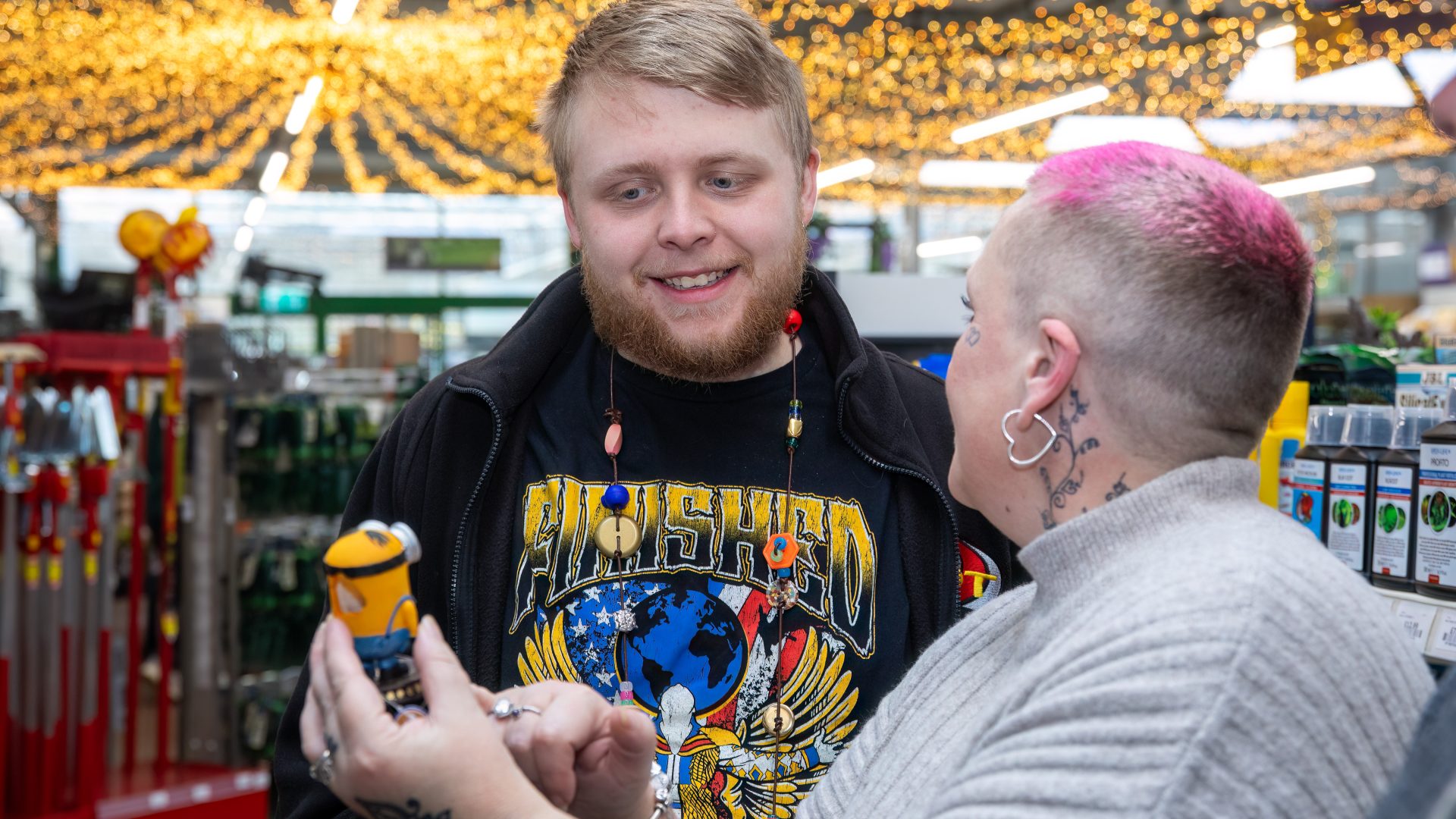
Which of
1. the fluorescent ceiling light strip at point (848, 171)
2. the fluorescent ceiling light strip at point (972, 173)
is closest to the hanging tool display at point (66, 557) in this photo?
the fluorescent ceiling light strip at point (848, 171)

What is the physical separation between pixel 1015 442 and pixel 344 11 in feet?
26.8

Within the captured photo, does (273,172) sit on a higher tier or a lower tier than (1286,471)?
higher

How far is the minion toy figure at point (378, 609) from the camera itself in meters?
0.97

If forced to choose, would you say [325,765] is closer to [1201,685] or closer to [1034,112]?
[1201,685]

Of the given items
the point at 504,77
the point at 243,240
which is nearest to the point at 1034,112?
the point at 504,77

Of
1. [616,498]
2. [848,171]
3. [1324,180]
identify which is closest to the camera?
[616,498]

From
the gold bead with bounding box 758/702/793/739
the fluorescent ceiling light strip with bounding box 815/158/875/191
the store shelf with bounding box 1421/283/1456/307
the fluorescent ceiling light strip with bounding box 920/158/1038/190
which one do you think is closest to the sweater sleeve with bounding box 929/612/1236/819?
the gold bead with bounding box 758/702/793/739

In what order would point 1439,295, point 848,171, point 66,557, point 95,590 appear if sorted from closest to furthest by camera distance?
point 66,557 → point 95,590 → point 848,171 → point 1439,295

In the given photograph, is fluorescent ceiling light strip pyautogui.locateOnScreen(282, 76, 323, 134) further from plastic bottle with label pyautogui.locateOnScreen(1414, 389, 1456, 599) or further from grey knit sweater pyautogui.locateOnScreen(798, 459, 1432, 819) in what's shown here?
grey knit sweater pyautogui.locateOnScreen(798, 459, 1432, 819)

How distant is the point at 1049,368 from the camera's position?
1051mm

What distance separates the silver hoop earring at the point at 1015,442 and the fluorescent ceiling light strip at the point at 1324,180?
13.8 meters

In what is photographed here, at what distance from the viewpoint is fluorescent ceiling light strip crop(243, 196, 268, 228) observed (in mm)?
15250

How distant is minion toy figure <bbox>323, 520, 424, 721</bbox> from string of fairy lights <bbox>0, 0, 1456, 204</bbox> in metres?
5.83

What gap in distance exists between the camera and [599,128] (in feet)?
5.09
